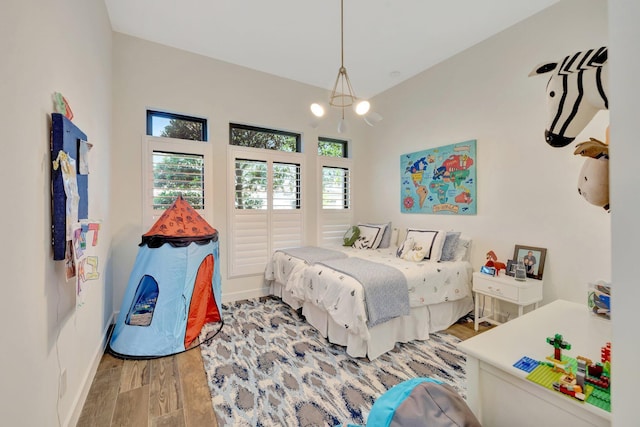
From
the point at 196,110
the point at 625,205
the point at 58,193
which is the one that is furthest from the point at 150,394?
the point at 196,110

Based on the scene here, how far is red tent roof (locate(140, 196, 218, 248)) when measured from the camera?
2.35 m

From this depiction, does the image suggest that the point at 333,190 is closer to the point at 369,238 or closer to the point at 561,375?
the point at 369,238

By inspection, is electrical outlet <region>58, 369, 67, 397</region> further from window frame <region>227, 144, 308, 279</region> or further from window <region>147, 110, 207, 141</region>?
window <region>147, 110, 207, 141</region>

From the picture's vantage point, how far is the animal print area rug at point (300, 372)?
164 centimetres

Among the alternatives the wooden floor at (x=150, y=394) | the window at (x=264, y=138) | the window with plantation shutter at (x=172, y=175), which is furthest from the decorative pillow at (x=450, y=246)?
the window with plantation shutter at (x=172, y=175)

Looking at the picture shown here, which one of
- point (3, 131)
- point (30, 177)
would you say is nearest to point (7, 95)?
point (3, 131)

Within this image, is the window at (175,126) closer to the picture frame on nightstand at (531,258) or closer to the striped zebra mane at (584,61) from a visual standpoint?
the striped zebra mane at (584,61)

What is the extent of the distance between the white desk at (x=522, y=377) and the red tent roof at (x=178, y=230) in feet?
7.32

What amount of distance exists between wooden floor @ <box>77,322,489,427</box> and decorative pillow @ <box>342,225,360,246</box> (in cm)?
244

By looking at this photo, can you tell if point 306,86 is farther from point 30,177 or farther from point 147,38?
point 30,177

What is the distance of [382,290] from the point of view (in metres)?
2.25

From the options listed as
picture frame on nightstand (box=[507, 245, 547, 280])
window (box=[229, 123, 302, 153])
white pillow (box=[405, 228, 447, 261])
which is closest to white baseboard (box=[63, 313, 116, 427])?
window (box=[229, 123, 302, 153])

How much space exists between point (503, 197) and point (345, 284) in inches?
77.6

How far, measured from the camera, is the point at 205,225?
105 inches
